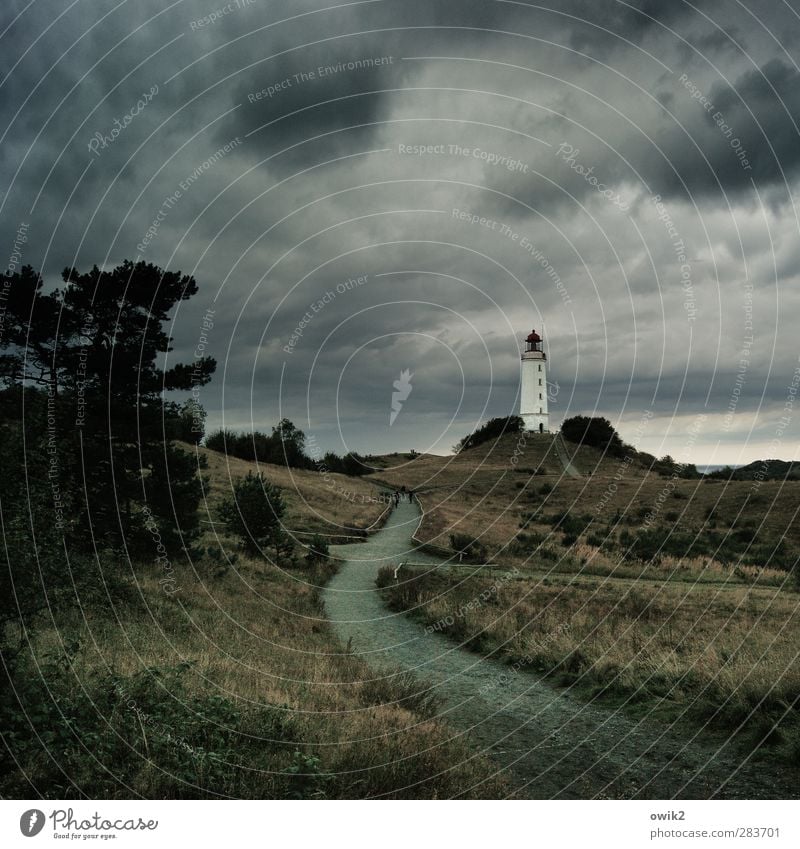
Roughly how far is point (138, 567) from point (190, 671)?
38.9 ft

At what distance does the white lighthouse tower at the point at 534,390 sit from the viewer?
94750mm

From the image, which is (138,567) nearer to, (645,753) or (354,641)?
(354,641)

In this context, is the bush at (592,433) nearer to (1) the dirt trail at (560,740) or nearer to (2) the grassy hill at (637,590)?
(2) the grassy hill at (637,590)

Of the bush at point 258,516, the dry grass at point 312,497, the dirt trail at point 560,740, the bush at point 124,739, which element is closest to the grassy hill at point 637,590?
the dirt trail at point 560,740

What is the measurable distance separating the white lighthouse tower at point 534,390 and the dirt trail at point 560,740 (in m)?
79.7

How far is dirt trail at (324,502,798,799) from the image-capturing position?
792 cm

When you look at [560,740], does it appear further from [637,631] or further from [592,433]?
[592,433]

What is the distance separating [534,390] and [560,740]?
87.6 m

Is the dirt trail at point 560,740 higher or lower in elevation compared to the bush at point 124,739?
lower

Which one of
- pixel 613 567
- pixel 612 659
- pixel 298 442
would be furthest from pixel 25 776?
pixel 298 442

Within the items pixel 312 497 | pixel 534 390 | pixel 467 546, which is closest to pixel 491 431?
pixel 534 390

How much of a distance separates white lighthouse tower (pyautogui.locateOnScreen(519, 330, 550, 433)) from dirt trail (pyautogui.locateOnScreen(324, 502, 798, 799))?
261 ft

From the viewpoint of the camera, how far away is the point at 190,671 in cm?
1086

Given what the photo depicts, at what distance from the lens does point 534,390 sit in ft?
311
